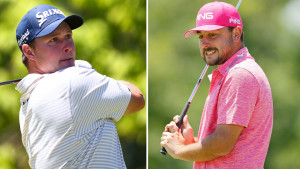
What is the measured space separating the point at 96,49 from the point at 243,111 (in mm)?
5277

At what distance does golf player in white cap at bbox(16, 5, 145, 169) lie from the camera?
301 cm

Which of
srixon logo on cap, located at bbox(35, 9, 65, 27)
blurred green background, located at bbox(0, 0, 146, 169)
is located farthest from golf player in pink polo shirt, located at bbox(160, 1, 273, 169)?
blurred green background, located at bbox(0, 0, 146, 169)

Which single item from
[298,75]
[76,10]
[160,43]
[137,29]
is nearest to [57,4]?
[76,10]

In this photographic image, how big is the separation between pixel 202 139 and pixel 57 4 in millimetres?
5775

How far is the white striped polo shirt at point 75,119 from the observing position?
9.85 feet

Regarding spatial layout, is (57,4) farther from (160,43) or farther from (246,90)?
(246,90)

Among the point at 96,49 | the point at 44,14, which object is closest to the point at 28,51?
the point at 44,14

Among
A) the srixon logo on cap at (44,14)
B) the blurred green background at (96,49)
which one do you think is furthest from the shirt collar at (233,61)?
the blurred green background at (96,49)

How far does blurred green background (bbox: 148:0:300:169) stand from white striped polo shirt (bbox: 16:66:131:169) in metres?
8.37

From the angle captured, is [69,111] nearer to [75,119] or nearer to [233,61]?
[75,119]

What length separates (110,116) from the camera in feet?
10.2

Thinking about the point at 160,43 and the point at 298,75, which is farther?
the point at 298,75

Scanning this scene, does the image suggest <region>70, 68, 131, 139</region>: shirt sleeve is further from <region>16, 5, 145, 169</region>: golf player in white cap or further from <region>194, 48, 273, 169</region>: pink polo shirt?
<region>194, 48, 273, 169</region>: pink polo shirt

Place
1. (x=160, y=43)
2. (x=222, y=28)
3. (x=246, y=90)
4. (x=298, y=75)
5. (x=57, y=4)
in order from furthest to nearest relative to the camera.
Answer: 1. (x=298, y=75)
2. (x=160, y=43)
3. (x=57, y=4)
4. (x=222, y=28)
5. (x=246, y=90)
